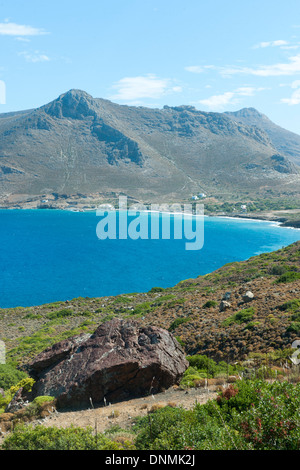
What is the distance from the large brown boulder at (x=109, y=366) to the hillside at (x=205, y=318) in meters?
3.98

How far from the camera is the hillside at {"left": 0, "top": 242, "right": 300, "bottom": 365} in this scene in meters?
16.7

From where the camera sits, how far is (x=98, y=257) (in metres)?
76.7

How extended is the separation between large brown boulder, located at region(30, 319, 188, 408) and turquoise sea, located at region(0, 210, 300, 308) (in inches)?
1368

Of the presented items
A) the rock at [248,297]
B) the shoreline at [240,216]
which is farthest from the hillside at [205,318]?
the shoreline at [240,216]

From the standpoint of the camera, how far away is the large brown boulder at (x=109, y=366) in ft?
40.0

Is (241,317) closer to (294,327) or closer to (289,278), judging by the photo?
(294,327)

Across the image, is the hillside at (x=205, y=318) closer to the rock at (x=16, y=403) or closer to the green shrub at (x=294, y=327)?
the green shrub at (x=294, y=327)

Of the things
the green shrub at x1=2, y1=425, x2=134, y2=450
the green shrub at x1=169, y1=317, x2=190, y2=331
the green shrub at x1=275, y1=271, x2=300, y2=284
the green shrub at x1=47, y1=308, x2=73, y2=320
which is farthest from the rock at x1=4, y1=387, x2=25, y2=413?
the green shrub at x1=47, y1=308, x2=73, y2=320

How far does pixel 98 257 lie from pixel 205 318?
2215 inches

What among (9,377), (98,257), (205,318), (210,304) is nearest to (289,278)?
(210,304)

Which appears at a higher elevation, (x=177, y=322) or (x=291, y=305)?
(x=291, y=305)

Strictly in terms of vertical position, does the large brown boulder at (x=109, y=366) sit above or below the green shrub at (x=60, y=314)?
above
